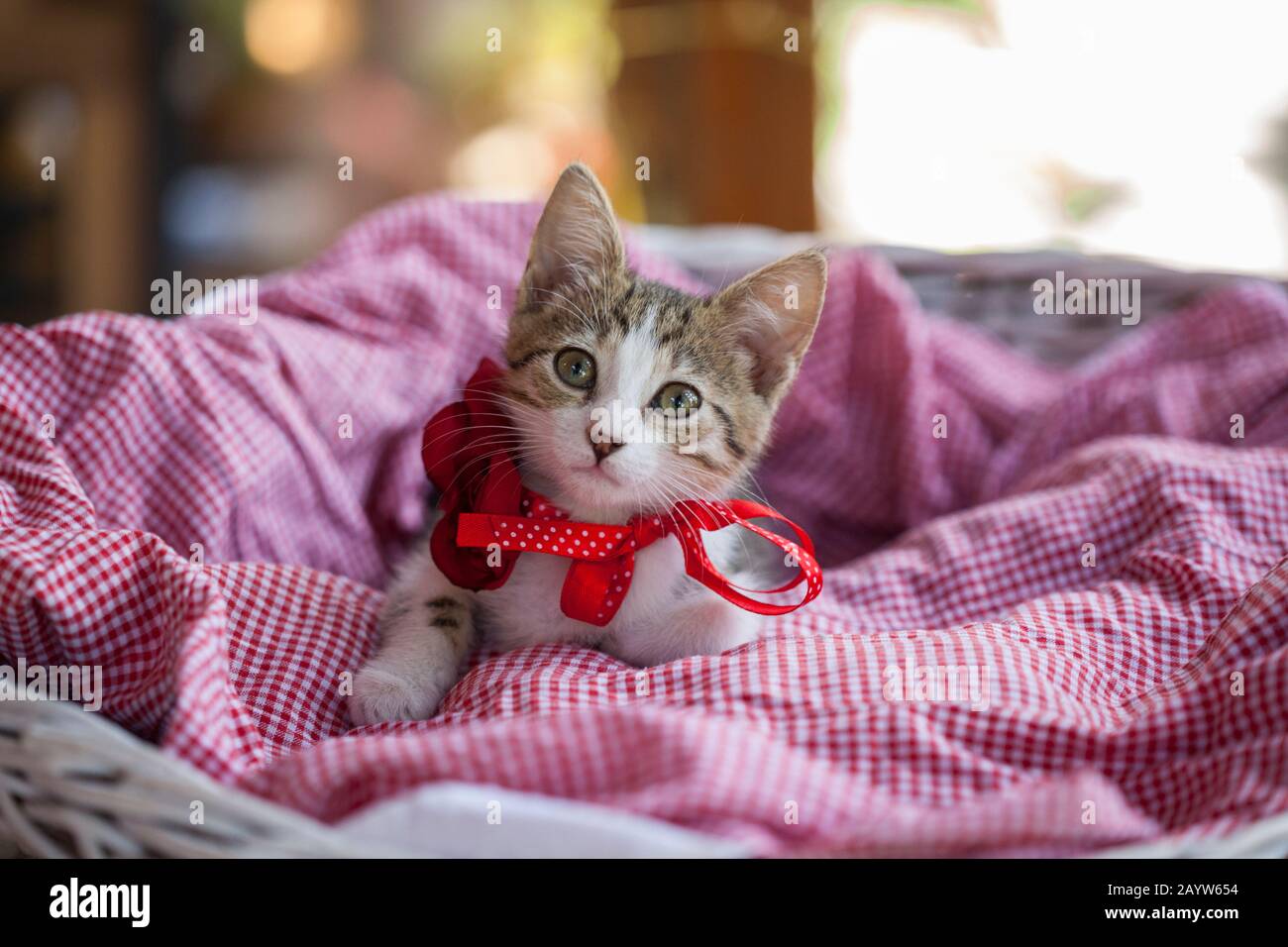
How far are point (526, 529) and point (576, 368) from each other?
194 mm

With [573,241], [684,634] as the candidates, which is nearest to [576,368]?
[573,241]

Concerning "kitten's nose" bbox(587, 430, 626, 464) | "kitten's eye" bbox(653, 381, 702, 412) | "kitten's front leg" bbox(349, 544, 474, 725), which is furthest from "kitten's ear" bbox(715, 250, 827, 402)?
"kitten's front leg" bbox(349, 544, 474, 725)

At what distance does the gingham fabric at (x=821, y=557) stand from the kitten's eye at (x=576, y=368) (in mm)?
308

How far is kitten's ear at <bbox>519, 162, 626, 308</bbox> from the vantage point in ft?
4.36

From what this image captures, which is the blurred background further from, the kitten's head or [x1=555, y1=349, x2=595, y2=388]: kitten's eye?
[x1=555, y1=349, x2=595, y2=388]: kitten's eye

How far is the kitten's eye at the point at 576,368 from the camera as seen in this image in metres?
1.27

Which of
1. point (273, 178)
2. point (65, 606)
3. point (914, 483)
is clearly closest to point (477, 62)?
point (273, 178)

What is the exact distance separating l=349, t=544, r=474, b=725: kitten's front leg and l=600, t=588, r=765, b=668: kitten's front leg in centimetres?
18

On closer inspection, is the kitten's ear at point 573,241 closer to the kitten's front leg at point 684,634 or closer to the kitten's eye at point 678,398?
the kitten's eye at point 678,398

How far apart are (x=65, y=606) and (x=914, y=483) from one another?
1.31 meters

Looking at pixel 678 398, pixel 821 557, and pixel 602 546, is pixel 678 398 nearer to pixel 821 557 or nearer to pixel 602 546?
pixel 602 546

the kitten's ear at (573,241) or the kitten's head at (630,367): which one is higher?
the kitten's ear at (573,241)

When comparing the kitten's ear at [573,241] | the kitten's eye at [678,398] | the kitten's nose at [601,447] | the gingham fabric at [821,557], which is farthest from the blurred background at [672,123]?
the kitten's nose at [601,447]
